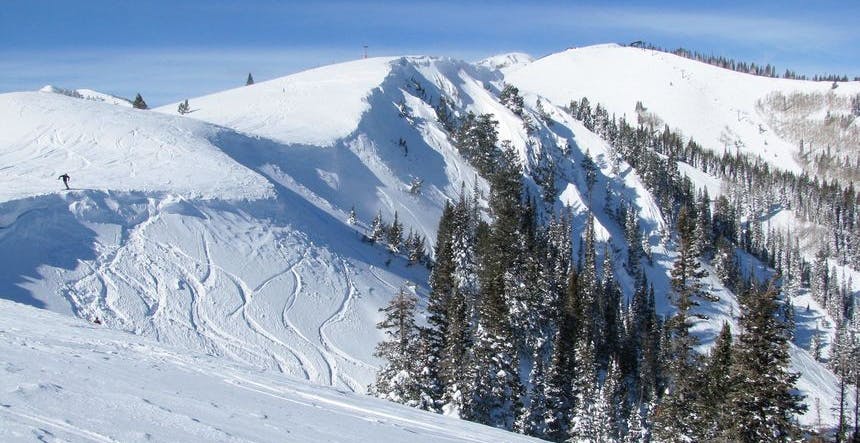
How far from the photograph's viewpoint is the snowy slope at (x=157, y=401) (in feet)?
21.8

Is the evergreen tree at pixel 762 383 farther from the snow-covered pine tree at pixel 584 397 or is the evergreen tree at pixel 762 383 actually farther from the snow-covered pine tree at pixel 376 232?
the snow-covered pine tree at pixel 376 232

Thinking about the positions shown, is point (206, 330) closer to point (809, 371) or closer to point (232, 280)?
point (232, 280)

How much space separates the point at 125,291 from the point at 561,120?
434 ft

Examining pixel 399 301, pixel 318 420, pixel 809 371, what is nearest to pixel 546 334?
pixel 399 301

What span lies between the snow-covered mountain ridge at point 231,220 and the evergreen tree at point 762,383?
15.0 m

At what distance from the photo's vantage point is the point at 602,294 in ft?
239

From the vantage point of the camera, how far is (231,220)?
45.4 meters

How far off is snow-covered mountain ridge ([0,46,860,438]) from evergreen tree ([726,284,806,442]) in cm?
1499

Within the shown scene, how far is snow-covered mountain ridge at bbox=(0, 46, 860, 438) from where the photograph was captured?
107ft

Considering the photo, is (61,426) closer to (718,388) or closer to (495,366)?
(718,388)

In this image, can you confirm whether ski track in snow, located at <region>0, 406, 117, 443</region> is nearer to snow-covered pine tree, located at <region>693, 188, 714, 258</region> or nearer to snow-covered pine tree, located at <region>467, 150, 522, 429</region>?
snow-covered pine tree, located at <region>467, 150, 522, 429</region>

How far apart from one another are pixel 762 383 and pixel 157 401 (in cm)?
1779

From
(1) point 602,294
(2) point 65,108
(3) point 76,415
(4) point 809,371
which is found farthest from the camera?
(4) point 809,371

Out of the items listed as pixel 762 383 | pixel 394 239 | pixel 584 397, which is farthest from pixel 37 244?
pixel 762 383
